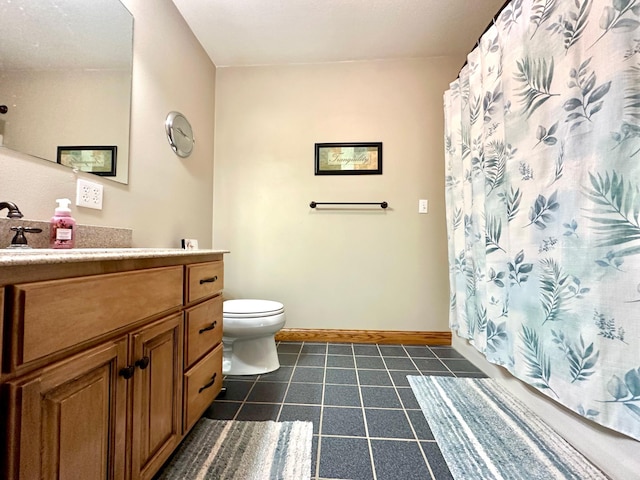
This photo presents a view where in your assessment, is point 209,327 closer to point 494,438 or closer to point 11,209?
point 11,209

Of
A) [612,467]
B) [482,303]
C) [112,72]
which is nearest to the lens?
[612,467]

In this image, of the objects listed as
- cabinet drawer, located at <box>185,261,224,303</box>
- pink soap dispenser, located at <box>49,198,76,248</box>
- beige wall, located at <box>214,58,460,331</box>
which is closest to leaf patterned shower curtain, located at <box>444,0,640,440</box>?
beige wall, located at <box>214,58,460,331</box>

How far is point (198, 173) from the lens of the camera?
1966mm

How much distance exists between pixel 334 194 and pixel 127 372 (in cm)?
171

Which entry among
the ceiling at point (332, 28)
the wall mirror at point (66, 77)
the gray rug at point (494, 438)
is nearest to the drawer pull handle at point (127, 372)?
the wall mirror at point (66, 77)

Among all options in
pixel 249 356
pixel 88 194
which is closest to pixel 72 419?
pixel 88 194

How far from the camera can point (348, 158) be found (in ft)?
6.97

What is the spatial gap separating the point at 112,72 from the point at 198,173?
805 mm

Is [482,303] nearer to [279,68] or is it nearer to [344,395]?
[344,395]

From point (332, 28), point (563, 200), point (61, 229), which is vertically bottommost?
point (61, 229)

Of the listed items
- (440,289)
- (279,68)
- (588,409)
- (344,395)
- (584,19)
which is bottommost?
(344,395)

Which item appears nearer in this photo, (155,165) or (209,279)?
(209,279)

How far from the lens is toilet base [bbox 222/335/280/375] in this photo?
1.60 meters

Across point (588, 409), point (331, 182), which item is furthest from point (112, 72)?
point (588, 409)
